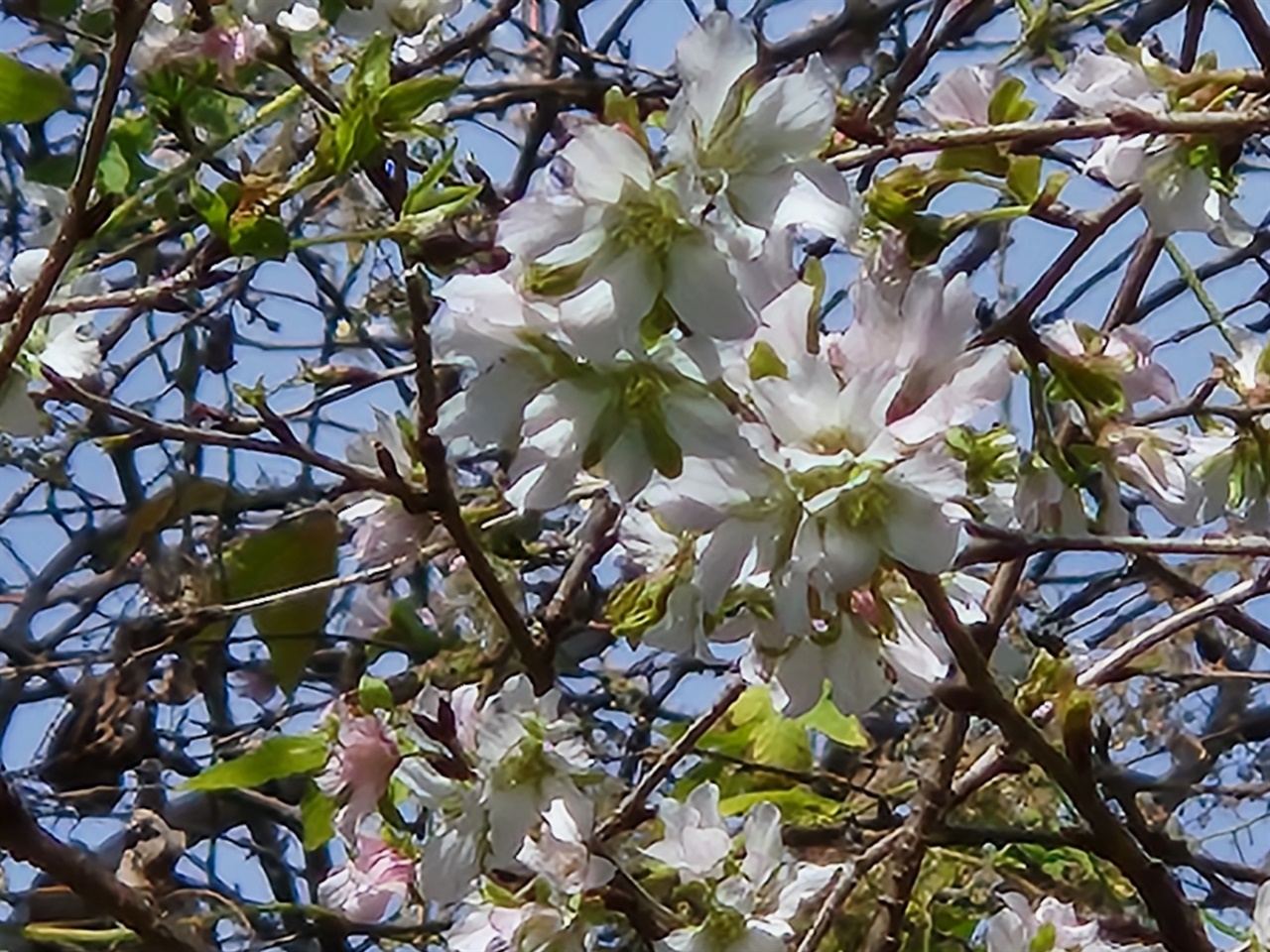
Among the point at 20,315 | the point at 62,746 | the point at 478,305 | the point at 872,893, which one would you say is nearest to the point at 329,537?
the point at 62,746

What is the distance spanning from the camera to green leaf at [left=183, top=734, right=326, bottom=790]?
0.85m

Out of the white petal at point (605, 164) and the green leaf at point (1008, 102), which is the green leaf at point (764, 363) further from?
the green leaf at point (1008, 102)

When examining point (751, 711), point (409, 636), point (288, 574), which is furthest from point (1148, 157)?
point (288, 574)

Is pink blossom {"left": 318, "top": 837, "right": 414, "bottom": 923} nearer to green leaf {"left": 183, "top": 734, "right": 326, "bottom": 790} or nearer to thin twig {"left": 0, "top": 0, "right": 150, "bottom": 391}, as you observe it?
green leaf {"left": 183, "top": 734, "right": 326, "bottom": 790}

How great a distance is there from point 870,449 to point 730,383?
0.16 feet

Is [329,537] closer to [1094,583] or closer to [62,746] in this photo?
[62,746]

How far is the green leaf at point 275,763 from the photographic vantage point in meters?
0.85

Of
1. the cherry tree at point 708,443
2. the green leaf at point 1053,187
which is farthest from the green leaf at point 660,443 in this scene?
the green leaf at point 1053,187

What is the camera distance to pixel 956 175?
0.64m

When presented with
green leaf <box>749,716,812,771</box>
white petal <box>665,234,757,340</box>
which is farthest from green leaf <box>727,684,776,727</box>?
white petal <box>665,234,757,340</box>

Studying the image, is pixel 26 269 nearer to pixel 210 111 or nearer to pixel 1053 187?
pixel 210 111

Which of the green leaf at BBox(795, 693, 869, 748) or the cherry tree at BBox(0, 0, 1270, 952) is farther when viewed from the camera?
the green leaf at BBox(795, 693, 869, 748)

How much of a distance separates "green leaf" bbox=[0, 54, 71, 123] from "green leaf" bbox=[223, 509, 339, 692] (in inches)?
28.6

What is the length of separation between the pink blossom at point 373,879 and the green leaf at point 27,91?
35 centimetres
